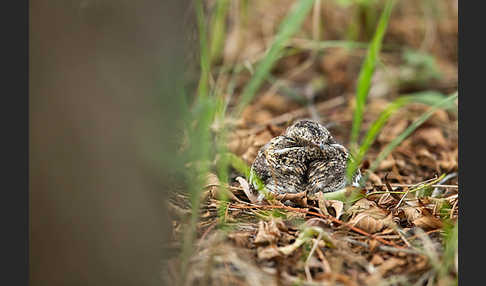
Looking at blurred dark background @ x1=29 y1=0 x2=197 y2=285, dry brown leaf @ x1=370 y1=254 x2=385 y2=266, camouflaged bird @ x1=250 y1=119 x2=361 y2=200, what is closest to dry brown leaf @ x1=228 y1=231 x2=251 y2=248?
blurred dark background @ x1=29 y1=0 x2=197 y2=285

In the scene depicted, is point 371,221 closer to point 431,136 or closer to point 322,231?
point 322,231

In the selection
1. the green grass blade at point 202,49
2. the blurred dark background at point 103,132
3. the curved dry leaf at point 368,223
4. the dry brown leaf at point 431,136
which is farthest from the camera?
the dry brown leaf at point 431,136

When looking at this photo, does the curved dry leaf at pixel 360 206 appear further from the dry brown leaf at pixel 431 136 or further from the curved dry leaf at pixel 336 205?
the dry brown leaf at pixel 431 136

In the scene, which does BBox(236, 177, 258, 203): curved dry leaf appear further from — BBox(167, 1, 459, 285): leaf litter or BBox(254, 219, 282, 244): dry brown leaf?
BBox(254, 219, 282, 244): dry brown leaf

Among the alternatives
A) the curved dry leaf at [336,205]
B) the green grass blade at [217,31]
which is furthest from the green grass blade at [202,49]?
the green grass blade at [217,31]

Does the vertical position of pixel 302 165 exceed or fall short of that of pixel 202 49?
it falls short

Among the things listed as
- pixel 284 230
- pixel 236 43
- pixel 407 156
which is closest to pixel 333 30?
pixel 236 43

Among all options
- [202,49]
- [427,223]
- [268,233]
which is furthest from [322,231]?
[202,49]
